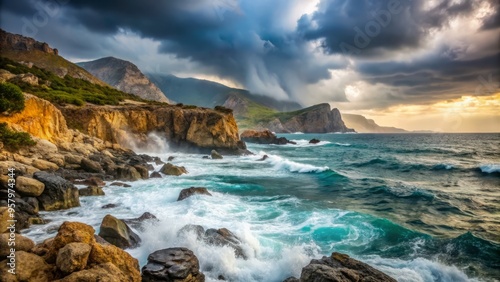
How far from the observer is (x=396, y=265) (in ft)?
35.5

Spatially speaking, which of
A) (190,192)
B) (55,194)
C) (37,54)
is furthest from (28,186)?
(37,54)

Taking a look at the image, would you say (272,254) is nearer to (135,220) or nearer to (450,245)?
(135,220)

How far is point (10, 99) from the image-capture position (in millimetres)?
25234

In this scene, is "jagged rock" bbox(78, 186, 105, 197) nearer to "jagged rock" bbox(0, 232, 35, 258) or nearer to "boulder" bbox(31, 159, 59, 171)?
"boulder" bbox(31, 159, 59, 171)

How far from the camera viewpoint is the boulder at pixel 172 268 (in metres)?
7.91

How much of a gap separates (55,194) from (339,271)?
15.4 meters

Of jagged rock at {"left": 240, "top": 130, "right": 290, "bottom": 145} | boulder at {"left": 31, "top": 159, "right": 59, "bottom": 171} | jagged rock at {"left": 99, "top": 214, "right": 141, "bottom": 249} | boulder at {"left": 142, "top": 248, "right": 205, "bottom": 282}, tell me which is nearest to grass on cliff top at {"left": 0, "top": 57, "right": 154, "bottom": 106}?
boulder at {"left": 31, "top": 159, "right": 59, "bottom": 171}

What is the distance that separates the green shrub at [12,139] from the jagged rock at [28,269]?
1938cm

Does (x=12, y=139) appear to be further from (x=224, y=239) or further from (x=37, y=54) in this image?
(x=37, y=54)

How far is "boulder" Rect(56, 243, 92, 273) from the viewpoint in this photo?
6.36 meters

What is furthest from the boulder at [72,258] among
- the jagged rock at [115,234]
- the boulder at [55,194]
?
the boulder at [55,194]

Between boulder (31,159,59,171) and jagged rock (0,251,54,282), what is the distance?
58.1 ft

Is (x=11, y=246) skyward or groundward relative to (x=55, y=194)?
skyward

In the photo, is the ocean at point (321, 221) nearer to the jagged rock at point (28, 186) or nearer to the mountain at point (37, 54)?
the jagged rock at point (28, 186)
